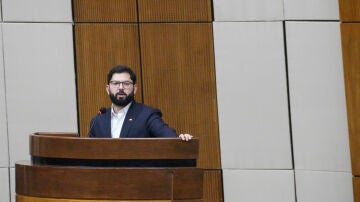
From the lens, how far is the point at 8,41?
9.97 m

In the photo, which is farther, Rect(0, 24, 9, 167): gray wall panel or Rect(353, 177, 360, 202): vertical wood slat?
Rect(353, 177, 360, 202): vertical wood slat

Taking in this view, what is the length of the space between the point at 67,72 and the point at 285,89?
6.61 feet

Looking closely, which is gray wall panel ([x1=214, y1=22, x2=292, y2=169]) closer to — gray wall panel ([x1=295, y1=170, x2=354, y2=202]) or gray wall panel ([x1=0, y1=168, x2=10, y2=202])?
gray wall panel ([x1=295, y1=170, x2=354, y2=202])

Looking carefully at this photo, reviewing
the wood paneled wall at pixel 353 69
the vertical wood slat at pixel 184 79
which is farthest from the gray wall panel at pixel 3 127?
the wood paneled wall at pixel 353 69

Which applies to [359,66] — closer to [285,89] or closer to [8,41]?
[285,89]

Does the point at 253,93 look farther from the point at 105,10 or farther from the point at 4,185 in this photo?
the point at 4,185

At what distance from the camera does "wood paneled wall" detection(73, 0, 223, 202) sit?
10164mm

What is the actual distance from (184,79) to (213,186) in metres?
1.02

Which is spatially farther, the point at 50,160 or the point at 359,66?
the point at 359,66

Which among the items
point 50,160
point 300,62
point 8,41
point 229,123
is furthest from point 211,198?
point 50,160

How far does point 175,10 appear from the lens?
1034 centimetres

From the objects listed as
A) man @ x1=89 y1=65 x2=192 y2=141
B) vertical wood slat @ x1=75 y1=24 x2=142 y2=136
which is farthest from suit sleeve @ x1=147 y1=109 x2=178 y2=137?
vertical wood slat @ x1=75 y1=24 x2=142 y2=136

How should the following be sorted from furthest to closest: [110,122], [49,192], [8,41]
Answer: [8,41] < [110,122] < [49,192]

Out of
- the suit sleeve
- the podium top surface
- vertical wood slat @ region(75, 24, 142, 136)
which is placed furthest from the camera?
vertical wood slat @ region(75, 24, 142, 136)
